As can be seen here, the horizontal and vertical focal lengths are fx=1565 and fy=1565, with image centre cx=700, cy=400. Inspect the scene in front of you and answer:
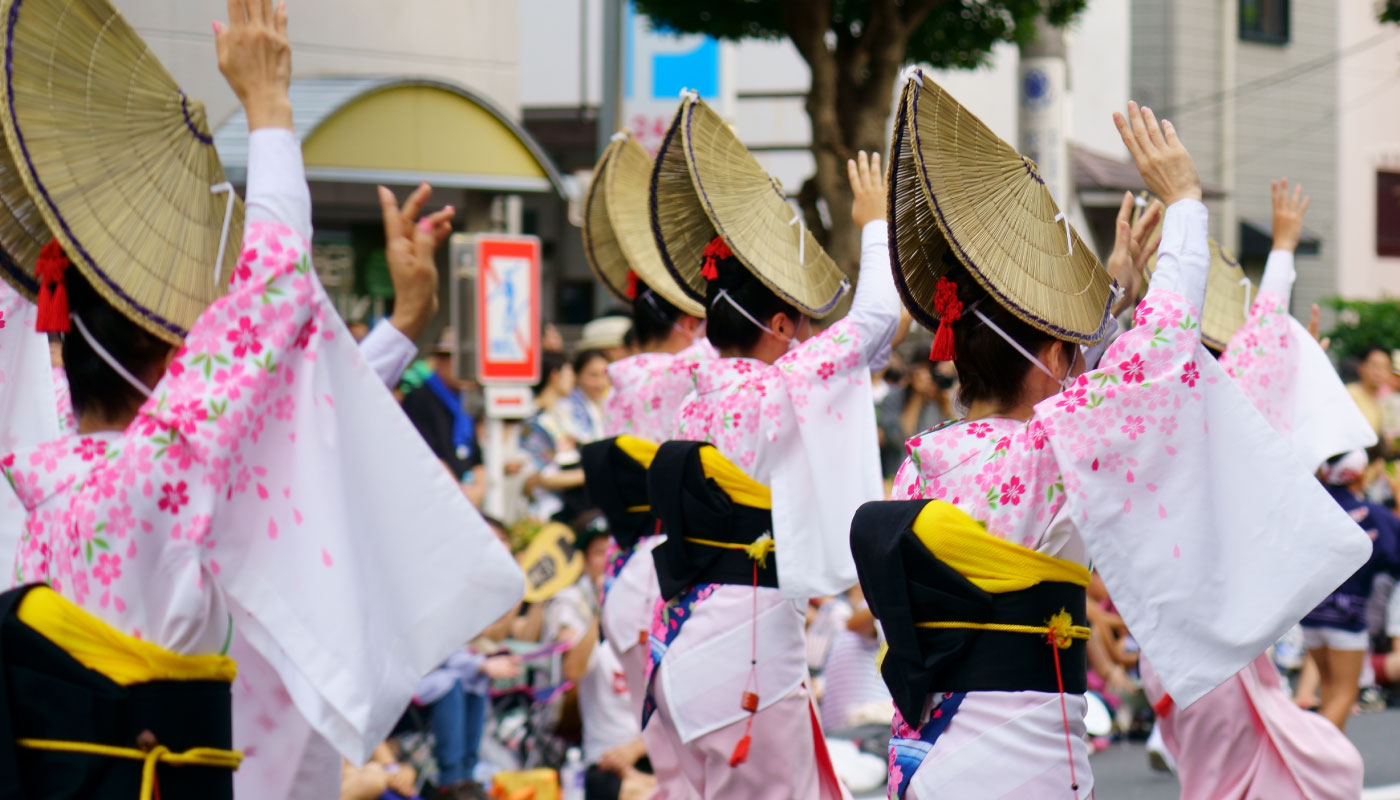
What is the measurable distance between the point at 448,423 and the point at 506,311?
655 mm

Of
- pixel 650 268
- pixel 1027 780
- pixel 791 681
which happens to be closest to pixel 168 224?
pixel 1027 780

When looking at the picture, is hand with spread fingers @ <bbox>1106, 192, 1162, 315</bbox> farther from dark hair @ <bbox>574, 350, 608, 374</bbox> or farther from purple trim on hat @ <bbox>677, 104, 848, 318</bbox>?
dark hair @ <bbox>574, 350, 608, 374</bbox>

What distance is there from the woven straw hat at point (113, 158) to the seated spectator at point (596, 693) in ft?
10.3

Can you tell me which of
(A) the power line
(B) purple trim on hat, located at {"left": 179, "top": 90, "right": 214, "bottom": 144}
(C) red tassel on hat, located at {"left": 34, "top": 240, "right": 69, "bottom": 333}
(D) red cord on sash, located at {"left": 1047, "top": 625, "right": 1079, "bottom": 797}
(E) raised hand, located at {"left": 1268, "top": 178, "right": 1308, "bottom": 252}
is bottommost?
(D) red cord on sash, located at {"left": 1047, "top": 625, "right": 1079, "bottom": 797}

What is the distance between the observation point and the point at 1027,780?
2959 millimetres

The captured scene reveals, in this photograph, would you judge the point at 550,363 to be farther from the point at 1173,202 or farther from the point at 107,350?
the point at 107,350

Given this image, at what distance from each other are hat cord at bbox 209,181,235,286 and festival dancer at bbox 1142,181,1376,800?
279 cm

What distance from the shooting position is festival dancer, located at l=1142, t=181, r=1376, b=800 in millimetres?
4328

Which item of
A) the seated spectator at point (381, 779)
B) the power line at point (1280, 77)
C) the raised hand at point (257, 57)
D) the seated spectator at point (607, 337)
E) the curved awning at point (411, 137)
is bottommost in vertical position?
the seated spectator at point (381, 779)

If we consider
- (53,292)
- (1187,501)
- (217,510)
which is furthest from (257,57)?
(1187,501)

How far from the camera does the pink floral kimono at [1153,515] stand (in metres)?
2.89

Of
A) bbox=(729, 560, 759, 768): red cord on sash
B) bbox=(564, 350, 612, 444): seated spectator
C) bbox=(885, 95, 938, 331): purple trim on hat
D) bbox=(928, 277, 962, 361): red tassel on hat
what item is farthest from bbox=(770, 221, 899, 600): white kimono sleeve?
bbox=(564, 350, 612, 444): seated spectator

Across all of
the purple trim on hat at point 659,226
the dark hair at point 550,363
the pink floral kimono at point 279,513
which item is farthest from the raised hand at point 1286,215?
the dark hair at point 550,363

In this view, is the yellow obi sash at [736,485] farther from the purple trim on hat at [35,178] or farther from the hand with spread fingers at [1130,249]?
the purple trim on hat at [35,178]
